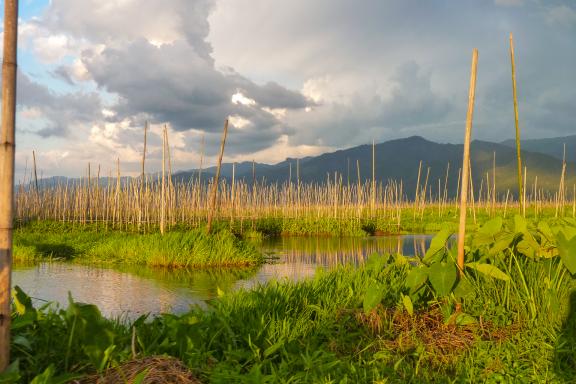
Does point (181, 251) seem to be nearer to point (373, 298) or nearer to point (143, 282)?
point (143, 282)

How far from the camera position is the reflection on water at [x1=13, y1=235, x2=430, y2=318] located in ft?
21.3

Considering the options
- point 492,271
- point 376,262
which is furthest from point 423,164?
point 492,271

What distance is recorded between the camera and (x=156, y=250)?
10.3 metres

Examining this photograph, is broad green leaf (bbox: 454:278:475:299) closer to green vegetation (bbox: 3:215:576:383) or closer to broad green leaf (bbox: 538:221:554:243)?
green vegetation (bbox: 3:215:576:383)

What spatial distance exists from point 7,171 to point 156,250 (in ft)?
27.8

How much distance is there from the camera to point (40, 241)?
12594 millimetres

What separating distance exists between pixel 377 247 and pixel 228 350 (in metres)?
11.9

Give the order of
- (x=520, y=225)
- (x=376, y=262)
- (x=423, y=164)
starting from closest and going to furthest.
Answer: (x=520, y=225), (x=376, y=262), (x=423, y=164)

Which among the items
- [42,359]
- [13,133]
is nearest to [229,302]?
[42,359]

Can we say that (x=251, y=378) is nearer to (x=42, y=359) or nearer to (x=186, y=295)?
(x=42, y=359)

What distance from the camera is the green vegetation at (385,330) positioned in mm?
2650

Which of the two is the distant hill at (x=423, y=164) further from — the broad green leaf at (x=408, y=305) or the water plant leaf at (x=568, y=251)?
the water plant leaf at (x=568, y=251)

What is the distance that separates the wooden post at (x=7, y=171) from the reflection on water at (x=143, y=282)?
337 centimetres

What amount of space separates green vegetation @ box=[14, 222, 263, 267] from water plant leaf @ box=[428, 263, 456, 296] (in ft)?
23.5
